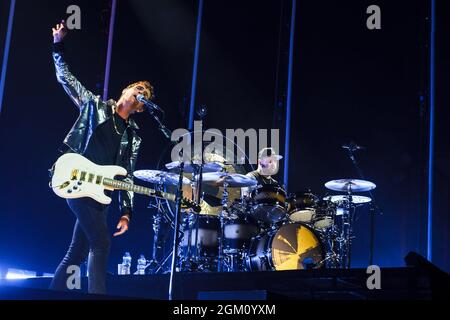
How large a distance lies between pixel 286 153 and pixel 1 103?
3987mm

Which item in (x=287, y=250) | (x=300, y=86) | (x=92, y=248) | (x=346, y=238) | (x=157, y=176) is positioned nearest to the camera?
(x=92, y=248)

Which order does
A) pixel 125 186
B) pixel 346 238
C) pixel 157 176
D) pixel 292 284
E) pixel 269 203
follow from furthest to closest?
pixel 346 238 < pixel 269 203 < pixel 157 176 < pixel 292 284 < pixel 125 186

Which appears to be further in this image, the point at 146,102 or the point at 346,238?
the point at 346,238

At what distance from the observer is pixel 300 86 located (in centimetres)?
820

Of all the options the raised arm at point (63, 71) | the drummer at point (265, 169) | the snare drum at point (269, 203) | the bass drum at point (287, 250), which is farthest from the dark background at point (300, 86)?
the raised arm at point (63, 71)

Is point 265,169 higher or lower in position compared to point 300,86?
lower

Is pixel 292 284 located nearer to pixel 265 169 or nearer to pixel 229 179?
pixel 229 179

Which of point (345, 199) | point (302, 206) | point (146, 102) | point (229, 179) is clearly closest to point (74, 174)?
point (146, 102)

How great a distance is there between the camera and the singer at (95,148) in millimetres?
3930

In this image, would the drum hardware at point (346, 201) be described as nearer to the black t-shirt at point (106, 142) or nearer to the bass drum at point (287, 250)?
the bass drum at point (287, 250)

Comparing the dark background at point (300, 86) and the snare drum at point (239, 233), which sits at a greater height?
the dark background at point (300, 86)

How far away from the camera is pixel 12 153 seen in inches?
218

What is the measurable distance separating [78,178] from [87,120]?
20.4 inches

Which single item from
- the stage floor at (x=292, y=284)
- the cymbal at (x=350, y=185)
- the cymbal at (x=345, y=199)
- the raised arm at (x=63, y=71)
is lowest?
the stage floor at (x=292, y=284)
